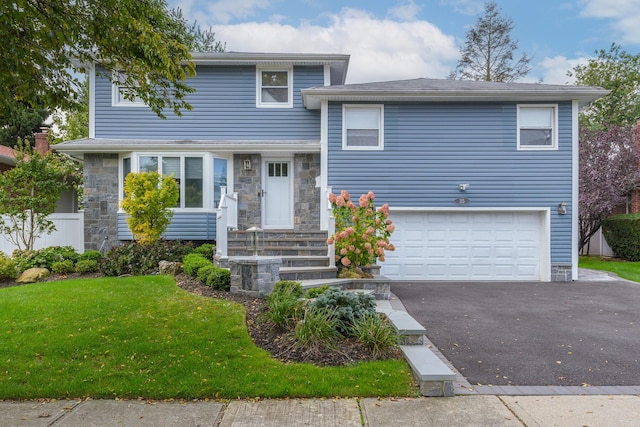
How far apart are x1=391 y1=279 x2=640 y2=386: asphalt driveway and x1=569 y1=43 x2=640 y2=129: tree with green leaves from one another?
14.1 m

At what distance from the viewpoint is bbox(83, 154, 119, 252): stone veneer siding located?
36.4 feet

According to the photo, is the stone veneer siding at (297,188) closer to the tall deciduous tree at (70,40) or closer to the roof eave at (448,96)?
the roof eave at (448,96)

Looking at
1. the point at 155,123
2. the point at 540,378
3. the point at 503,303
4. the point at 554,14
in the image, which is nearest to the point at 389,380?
the point at 540,378

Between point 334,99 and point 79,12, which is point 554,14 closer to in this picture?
point 334,99

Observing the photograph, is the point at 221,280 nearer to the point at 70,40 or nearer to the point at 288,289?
the point at 288,289

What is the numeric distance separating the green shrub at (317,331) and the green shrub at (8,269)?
807 cm

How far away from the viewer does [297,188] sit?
1138cm

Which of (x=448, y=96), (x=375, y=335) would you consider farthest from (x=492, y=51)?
(x=375, y=335)

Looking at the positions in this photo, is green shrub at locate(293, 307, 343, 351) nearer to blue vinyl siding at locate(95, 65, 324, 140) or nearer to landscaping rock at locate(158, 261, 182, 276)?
landscaping rock at locate(158, 261, 182, 276)

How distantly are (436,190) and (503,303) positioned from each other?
381cm

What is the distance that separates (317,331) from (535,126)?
9.32 m

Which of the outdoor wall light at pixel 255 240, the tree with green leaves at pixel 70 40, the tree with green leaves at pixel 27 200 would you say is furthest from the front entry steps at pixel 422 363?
the tree with green leaves at pixel 27 200

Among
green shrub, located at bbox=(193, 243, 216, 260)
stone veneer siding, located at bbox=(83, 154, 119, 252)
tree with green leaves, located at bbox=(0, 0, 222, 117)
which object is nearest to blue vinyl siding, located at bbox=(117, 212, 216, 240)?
stone veneer siding, located at bbox=(83, 154, 119, 252)

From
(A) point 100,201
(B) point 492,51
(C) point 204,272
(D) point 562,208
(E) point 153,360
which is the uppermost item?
(B) point 492,51
